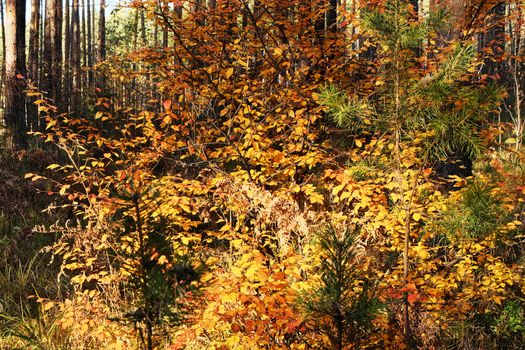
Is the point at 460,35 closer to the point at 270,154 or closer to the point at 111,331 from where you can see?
the point at 270,154

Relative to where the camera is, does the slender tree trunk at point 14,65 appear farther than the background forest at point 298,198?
Yes

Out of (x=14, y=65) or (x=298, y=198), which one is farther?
(x=14, y=65)

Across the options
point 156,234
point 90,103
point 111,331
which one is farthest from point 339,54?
point 90,103

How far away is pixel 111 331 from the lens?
3.89 meters

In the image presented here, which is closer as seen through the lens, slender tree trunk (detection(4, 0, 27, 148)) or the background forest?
the background forest

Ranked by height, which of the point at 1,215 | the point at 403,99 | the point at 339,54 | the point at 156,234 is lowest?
the point at 1,215

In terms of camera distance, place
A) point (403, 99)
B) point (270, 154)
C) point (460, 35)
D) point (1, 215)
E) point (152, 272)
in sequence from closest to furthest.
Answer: point (152, 272) < point (403, 99) < point (270, 154) < point (460, 35) < point (1, 215)

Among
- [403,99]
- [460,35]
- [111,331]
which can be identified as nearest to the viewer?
[403,99]

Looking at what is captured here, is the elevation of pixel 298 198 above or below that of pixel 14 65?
below

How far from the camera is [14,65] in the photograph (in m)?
8.87

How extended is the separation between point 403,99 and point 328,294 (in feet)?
4.70

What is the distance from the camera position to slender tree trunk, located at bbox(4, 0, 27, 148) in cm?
873

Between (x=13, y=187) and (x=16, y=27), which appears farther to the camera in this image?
(x=16, y=27)

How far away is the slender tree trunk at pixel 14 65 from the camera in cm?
873
